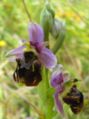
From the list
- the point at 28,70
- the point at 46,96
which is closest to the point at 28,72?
the point at 28,70

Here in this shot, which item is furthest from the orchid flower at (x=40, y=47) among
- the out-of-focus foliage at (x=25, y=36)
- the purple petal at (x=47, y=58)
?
the out-of-focus foliage at (x=25, y=36)

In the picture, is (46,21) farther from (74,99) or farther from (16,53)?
(74,99)

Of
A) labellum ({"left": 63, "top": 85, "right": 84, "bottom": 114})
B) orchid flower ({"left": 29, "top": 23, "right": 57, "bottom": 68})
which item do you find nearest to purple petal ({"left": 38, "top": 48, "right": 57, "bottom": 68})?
orchid flower ({"left": 29, "top": 23, "right": 57, "bottom": 68})

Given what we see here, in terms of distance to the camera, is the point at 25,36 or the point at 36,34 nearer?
the point at 36,34

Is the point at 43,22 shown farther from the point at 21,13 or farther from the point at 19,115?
the point at 21,13

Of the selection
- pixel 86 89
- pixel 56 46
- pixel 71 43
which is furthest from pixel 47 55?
pixel 71 43

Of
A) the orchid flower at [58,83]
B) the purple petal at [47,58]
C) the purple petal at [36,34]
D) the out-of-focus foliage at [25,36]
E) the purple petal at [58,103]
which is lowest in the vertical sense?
the out-of-focus foliage at [25,36]

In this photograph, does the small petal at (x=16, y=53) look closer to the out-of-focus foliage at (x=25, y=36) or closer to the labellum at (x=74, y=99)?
the labellum at (x=74, y=99)
